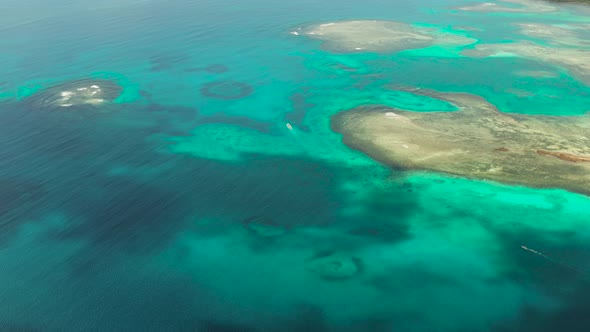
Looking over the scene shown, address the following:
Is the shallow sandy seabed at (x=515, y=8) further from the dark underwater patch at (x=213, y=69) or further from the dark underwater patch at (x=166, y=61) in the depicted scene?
the dark underwater patch at (x=166, y=61)

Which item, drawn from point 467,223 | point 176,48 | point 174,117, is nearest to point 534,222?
point 467,223

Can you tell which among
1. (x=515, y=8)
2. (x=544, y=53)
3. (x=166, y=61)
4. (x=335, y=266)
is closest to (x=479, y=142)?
(x=335, y=266)

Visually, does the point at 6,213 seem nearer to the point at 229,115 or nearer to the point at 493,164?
the point at 229,115

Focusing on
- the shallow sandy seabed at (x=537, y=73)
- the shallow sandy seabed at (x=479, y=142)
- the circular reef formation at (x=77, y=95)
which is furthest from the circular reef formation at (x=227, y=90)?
the shallow sandy seabed at (x=537, y=73)

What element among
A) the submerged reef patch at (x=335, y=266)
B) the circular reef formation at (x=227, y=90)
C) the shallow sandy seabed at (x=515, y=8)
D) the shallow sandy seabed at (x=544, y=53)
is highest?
Result: the shallow sandy seabed at (x=515, y=8)

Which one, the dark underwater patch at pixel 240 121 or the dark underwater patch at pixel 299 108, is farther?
the dark underwater patch at pixel 299 108

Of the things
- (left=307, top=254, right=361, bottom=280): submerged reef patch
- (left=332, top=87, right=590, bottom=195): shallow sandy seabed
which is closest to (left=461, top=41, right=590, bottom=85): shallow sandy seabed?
(left=332, top=87, right=590, bottom=195): shallow sandy seabed
